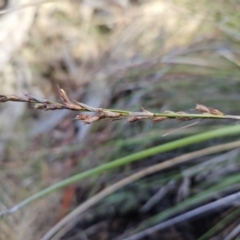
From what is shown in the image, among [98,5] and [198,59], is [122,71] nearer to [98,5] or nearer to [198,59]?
[198,59]

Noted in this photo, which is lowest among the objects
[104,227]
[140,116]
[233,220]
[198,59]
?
[104,227]

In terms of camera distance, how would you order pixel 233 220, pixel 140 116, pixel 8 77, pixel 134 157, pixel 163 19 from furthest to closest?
1. pixel 8 77
2. pixel 163 19
3. pixel 233 220
4. pixel 134 157
5. pixel 140 116

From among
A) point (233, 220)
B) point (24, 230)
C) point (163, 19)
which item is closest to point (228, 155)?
point (233, 220)

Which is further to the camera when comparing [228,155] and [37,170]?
[37,170]

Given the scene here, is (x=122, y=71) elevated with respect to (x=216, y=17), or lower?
lower

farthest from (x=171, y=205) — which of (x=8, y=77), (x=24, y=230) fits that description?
(x=8, y=77)

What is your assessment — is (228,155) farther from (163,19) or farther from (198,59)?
(163,19)

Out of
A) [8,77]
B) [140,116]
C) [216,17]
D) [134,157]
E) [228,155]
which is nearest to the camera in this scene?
[140,116]
